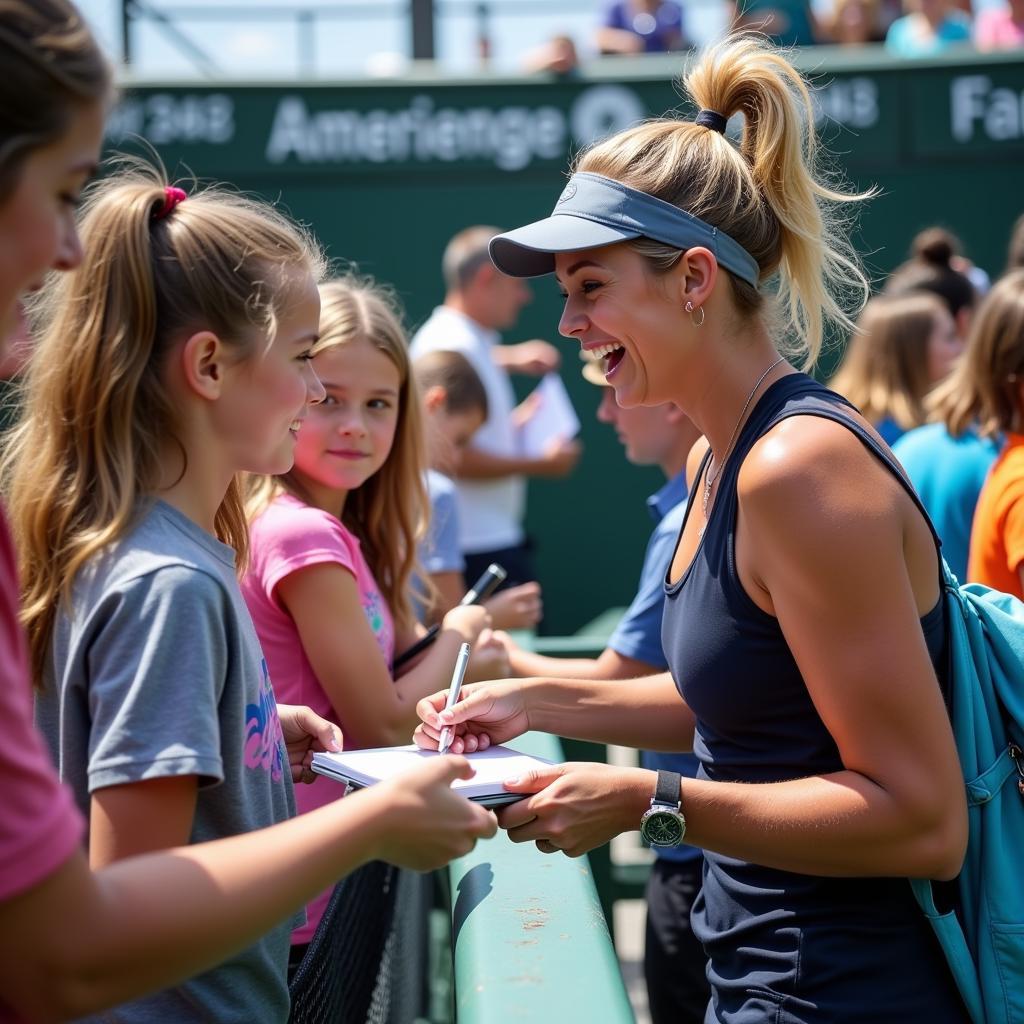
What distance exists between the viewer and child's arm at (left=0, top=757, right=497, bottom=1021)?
1094 mm

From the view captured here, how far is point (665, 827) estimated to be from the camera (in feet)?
5.70

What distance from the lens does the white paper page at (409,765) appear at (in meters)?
1.76

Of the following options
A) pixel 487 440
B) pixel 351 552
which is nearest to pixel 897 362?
pixel 487 440

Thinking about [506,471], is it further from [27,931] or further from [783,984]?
[27,931]

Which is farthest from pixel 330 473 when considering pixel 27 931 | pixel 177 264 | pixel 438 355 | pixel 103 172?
pixel 103 172

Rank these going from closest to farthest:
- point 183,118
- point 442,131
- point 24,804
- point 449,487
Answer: point 24,804
point 449,487
point 183,118
point 442,131

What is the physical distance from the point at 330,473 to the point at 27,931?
1.70 metres

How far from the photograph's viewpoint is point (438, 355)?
5242 mm

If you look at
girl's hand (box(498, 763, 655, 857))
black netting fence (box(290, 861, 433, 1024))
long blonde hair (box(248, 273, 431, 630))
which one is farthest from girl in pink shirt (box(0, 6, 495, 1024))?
long blonde hair (box(248, 273, 431, 630))

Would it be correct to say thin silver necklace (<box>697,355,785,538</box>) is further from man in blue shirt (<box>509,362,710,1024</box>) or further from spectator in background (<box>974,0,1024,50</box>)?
spectator in background (<box>974,0,1024,50</box>)

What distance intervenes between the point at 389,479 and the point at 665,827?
1.40 metres

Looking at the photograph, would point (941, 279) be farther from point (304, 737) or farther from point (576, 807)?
point (576, 807)

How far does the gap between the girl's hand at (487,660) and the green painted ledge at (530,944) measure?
2.26 ft

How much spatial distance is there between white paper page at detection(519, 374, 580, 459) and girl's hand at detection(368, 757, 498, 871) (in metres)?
4.88
